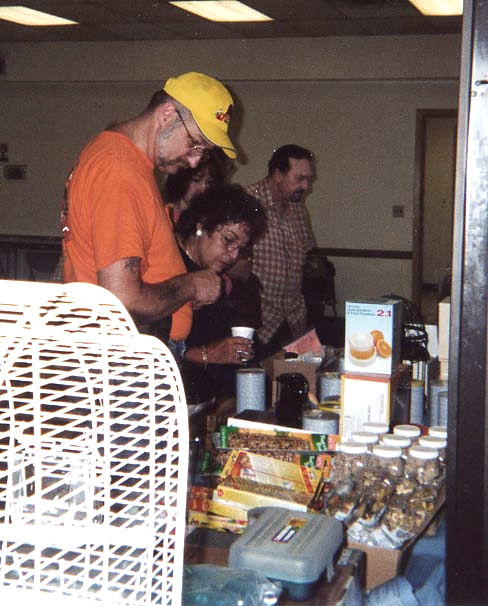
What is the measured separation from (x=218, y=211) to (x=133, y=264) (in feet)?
2.67

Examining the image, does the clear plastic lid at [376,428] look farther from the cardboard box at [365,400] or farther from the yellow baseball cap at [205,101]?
the yellow baseball cap at [205,101]

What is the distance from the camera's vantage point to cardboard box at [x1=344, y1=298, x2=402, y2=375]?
199cm

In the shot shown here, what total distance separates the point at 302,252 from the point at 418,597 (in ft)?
8.83

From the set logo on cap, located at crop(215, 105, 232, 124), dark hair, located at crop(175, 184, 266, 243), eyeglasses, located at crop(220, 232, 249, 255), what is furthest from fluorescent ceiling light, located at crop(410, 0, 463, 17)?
logo on cap, located at crop(215, 105, 232, 124)

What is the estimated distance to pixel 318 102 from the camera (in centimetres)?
744

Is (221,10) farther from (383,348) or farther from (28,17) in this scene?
(383,348)

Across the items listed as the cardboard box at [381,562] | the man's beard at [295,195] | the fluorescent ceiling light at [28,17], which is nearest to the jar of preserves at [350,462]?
the cardboard box at [381,562]

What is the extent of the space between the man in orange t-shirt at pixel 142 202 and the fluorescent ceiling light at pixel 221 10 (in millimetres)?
3781

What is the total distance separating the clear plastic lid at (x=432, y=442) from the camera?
1805 mm

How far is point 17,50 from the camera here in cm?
784

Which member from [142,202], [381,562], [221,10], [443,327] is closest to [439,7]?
[221,10]

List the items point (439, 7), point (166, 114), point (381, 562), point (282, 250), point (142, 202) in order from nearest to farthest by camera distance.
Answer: point (381, 562), point (142, 202), point (166, 114), point (282, 250), point (439, 7)

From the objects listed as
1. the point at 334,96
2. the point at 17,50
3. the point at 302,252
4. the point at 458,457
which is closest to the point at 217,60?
the point at 334,96

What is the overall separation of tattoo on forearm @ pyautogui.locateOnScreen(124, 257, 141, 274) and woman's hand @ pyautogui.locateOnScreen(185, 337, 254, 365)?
0.59 meters
